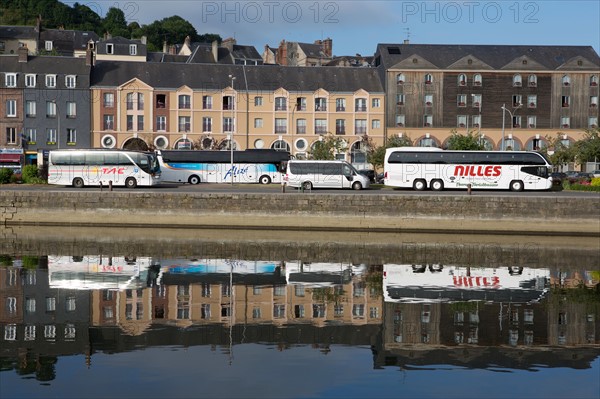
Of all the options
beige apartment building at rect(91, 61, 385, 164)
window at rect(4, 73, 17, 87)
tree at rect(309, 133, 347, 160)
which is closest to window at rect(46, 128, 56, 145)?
beige apartment building at rect(91, 61, 385, 164)

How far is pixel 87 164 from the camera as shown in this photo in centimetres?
6153

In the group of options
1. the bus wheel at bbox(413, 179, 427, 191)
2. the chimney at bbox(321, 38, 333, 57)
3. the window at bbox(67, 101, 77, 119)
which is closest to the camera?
the bus wheel at bbox(413, 179, 427, 191)

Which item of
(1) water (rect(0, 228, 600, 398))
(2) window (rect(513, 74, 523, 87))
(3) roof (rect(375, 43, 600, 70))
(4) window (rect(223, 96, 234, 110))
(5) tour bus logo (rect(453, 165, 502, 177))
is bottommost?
(1) water (rect(0, 228, 600, 398))

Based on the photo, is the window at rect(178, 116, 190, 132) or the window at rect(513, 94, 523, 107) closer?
the window at rect(178, 116, 190, 132)

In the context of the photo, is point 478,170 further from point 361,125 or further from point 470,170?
point 361,125

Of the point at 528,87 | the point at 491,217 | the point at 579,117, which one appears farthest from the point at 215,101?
the point at 491,217

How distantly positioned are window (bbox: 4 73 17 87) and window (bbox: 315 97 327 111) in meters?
32.0

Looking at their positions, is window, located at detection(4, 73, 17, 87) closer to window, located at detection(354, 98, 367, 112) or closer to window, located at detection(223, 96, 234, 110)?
window, located at detection(223, 96, 234, 110)

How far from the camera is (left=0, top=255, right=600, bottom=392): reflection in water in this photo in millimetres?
22500

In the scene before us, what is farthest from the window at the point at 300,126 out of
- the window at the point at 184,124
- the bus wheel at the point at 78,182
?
the bus wheel at the point at 78,182

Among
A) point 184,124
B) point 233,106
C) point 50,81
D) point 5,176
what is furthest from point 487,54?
point 5,176

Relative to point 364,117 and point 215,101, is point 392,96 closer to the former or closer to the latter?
point 364,117

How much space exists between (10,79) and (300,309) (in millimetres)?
71578

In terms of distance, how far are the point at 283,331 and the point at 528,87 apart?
76.3 metres
